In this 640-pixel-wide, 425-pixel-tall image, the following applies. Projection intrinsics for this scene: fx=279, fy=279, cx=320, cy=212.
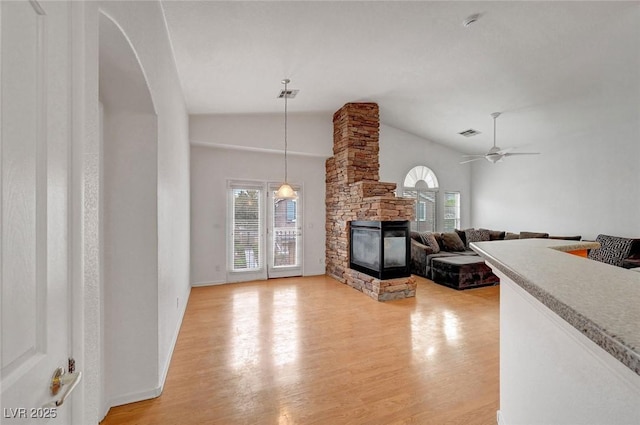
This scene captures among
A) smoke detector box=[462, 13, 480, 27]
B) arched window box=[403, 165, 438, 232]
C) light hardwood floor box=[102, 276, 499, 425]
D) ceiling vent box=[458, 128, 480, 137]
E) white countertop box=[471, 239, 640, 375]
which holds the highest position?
smoke detector box=[462, 13, 480, 27]

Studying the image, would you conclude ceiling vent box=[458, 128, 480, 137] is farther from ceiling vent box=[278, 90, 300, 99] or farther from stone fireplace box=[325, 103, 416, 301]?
ceiling vent box=[278, 90, 300, 99]

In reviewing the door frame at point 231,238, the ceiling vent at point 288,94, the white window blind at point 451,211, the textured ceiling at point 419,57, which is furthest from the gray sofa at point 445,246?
the ceiling vent at point 288,94

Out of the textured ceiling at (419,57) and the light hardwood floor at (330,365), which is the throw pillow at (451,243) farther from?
the textured ceiling at (419,57)

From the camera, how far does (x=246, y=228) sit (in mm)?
5781

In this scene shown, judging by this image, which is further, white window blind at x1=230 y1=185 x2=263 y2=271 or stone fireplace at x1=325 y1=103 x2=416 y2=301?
white window blind at x1=230 y1=185 x2=263 y2=271

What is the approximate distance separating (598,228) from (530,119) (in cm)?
269

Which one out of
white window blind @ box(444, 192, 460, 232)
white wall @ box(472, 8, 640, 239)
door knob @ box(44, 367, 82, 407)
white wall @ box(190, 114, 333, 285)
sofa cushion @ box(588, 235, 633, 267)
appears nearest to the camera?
door knob @ box(44, 367, 82, 407)

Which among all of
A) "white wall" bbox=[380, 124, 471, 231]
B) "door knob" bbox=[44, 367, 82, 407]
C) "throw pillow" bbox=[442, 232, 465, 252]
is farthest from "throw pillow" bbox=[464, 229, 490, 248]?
"door knob" bbox=[44, 367, 82, 407]

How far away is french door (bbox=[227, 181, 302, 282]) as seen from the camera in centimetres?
572

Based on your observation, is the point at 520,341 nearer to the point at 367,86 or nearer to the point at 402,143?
the point at 367,86

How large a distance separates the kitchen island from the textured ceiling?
2713 millimetres

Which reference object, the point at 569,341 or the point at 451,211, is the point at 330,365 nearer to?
the point at 569,341

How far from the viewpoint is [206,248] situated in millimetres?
5516

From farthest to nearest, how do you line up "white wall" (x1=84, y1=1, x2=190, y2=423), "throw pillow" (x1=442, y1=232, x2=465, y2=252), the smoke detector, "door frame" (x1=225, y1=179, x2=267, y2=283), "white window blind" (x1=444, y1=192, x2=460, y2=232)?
"white window blind" (x1=444, y1=192, x2=460, y2=232), "throw pillow" (x1=442, y1=232, x2=465, y2=252), "door frame" (x1=225, y1=179, x2=267, y2=283), the smoke detector, "white wall" (x1=84, y1=1, x2=190, y2=423)
